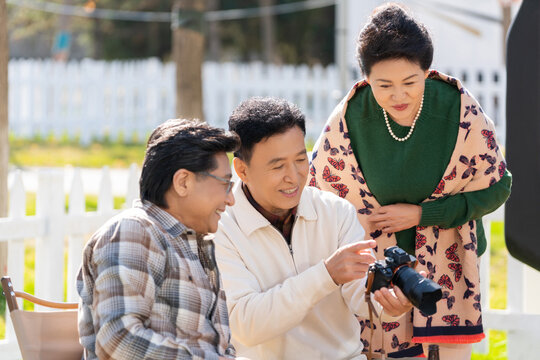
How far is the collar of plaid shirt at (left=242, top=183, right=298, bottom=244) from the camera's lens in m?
2.83

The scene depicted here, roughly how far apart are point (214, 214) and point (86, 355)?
479 mm

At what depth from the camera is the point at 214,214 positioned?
2336 millimetres

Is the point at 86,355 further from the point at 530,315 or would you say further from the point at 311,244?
the point at 530,315

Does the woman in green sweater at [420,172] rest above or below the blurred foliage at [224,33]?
below

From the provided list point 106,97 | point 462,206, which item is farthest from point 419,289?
point 106,97

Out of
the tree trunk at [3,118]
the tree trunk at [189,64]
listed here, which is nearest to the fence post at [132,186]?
the tree trunk at [3,118]

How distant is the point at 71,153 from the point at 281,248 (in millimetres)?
10402

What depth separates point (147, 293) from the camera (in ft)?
7.03

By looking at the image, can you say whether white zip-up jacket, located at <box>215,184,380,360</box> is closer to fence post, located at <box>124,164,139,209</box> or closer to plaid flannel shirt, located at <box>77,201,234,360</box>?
plaid flannel shirt, located at <box>77,201,234,360</box>

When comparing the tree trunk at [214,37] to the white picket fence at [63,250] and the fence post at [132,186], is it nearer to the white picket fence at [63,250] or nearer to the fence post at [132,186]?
the fence post at [132,186]

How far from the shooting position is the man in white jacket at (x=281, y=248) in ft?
8.56

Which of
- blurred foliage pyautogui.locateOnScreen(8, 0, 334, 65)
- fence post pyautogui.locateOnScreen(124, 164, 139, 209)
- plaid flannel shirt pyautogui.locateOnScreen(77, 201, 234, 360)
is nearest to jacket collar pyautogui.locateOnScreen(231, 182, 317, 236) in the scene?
plaid flannel shirt pyautogui.locateOnScreen(77, 201, 234, 360)

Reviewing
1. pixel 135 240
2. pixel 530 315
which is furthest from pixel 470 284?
pixel 530 315

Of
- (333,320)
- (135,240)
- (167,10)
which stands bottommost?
(333,320)
